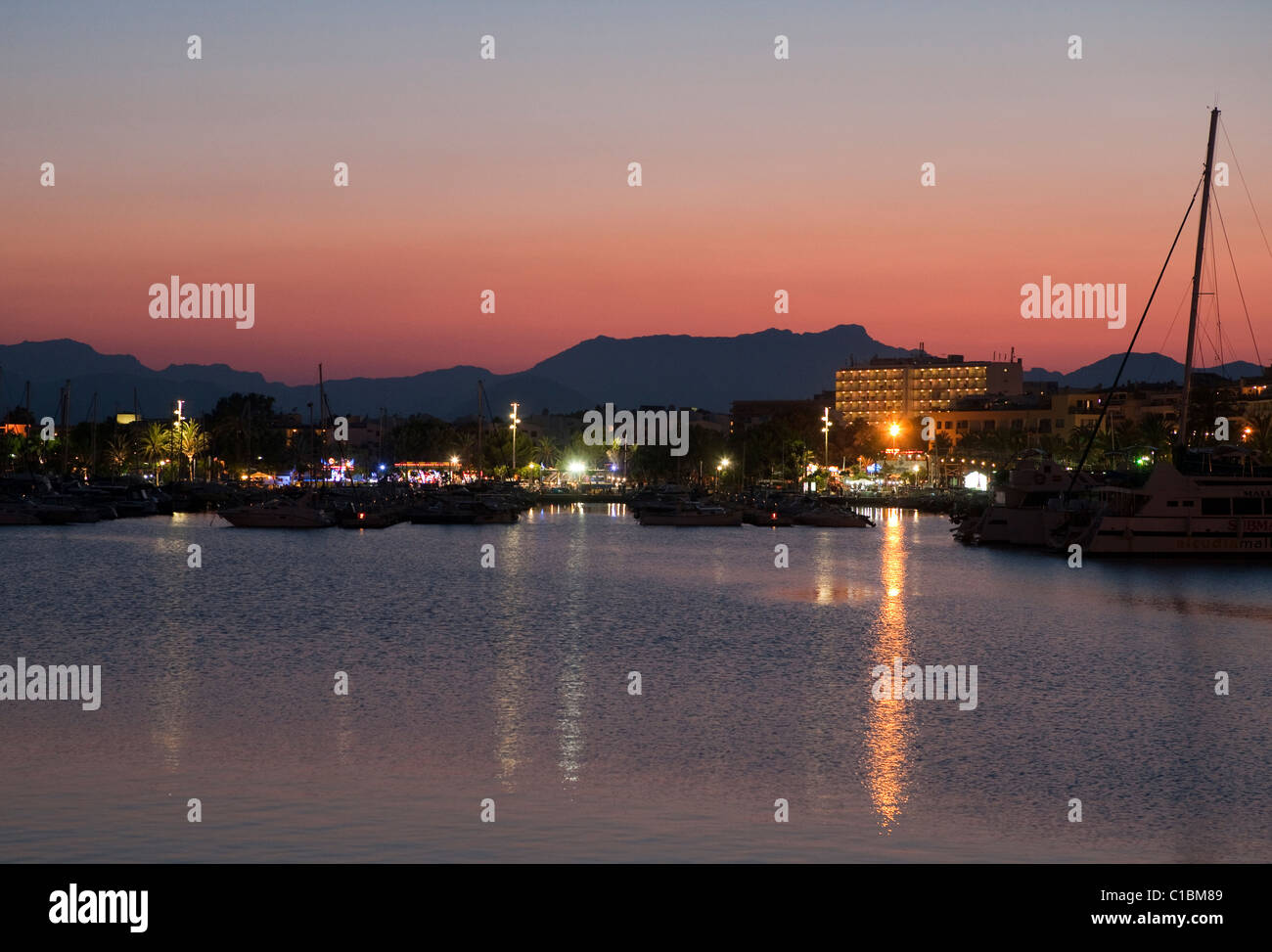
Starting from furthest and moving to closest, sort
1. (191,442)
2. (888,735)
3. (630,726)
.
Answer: (191,442) → (630,726) → (888,735)

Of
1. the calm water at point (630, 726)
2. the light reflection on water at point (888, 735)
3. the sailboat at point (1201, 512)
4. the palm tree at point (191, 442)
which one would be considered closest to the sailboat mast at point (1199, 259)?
the sailboat at point (1201, 512)

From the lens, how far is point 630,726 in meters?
26.6

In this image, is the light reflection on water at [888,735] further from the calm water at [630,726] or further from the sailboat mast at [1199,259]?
the sailboat mast at [1199,259]

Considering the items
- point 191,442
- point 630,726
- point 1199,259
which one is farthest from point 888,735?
point 191,442

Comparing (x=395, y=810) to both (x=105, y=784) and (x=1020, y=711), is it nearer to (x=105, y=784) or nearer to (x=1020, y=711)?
(x=105, y=784)

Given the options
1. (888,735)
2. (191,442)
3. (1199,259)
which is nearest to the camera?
(888,735)

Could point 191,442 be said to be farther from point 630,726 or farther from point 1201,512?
point 630,726

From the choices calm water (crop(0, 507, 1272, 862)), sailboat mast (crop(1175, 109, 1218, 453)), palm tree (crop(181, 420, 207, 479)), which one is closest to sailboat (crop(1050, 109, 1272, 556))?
sailboat mast (crop(1175, 109, 1218, 453))

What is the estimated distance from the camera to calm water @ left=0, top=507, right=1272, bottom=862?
17844 millimetres

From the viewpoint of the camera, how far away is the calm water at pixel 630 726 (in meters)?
17.8

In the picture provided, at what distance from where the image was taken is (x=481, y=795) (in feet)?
65.2
